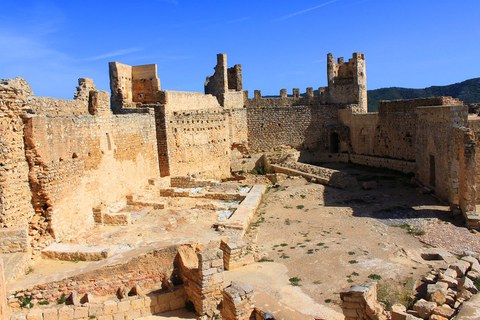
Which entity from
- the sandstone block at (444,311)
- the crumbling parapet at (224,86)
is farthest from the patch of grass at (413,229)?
the crumbling parapet at (224,86)

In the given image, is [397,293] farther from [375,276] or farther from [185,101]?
[185,101]

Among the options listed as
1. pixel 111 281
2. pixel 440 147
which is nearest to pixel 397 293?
pixel 111 281

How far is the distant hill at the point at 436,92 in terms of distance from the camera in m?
63.1

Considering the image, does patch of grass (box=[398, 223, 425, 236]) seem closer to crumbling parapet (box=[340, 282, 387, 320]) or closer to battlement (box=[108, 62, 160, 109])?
crumbling parapet (box=[340, 282, 387, 320])

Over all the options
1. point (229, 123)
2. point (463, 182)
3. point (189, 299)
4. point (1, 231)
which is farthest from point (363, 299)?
point (229, 123)

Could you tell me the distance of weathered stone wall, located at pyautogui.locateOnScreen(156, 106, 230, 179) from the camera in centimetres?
1914

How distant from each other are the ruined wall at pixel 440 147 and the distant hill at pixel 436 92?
139ft

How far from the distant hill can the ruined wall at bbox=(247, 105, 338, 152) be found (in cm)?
3504

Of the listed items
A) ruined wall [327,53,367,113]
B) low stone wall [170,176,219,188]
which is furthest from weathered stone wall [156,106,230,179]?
ruined wall [327,53,367,113]

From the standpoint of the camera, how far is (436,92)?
67.1 metres

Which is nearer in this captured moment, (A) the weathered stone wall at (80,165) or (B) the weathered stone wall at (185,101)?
(A) the weathered stone wall at (80,165)

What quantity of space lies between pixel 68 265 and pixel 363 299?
6369 millimetres

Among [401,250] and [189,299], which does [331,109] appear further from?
[189,299]

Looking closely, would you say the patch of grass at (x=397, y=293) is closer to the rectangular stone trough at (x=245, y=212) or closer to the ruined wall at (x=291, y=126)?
the rectangular stone trough at (x=245, y=212)
